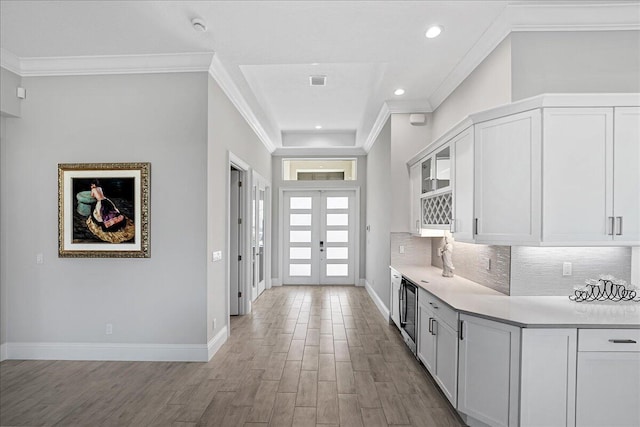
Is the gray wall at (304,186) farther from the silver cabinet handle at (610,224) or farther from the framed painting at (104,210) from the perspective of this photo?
the silver cabinet handle at (610,224)

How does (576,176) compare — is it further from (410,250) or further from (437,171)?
(410,250)

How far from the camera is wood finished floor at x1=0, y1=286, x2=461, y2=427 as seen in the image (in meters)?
2.41

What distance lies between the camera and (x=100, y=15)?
271cm

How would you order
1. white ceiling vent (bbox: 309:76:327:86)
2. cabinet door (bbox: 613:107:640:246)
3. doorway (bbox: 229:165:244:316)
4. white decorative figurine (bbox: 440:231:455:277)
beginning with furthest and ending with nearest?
doorway (bbox: 229:165:244:316)
white ceiling vent (bbox: 309:76:327:86)
white decorative figurine (bbox: 440:231:455:277)
cabinet door (bbox: 613:107:640:246)

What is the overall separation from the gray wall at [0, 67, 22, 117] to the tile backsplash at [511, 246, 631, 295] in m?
5.08

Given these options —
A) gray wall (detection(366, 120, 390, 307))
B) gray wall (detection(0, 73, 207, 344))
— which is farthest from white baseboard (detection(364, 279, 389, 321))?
gray wall (detection(0, 73, 207, 344))

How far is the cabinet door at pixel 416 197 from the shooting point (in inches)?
160

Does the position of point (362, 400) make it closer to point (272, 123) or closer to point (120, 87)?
point (120, 87)

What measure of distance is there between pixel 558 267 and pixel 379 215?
9.99ft

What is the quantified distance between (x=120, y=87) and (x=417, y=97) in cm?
365

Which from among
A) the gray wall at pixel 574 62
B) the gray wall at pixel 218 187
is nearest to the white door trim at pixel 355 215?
the gray wall at pixel 218 187

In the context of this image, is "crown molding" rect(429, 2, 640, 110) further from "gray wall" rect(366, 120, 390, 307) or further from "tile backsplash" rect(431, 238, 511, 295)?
"gray wall" rect(366, 120, 390, 307)

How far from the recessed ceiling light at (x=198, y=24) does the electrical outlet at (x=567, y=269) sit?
11.9 ft

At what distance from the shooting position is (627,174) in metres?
2.25
